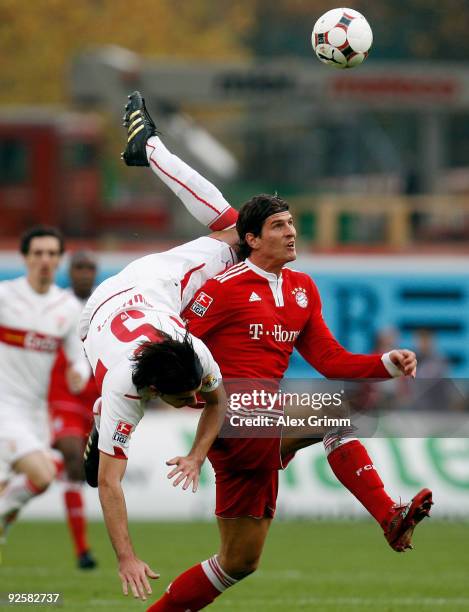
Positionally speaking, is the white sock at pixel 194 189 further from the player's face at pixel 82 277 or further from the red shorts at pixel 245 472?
the player's face at pixel 82 277

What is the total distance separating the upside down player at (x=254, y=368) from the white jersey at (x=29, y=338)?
409 cm

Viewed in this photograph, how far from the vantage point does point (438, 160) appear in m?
27.6

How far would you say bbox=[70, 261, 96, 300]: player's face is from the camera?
42.3 feet

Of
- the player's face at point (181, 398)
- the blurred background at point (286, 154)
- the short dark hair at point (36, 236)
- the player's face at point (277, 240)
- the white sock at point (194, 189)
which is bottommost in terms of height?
the player's face at point (181, 398)

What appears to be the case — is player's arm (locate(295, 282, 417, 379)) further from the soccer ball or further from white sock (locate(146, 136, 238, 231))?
the soccer ball

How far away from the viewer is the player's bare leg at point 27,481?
11867 millimetres

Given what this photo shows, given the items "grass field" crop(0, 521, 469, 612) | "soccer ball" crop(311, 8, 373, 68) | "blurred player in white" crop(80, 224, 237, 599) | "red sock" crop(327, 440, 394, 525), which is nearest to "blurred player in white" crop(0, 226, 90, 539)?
"grass field" crop(0, 521, 469, 612)

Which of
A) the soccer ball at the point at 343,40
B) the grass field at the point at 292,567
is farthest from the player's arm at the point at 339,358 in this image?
the grass field at the point at 292,567

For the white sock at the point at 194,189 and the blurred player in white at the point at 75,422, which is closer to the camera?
the white sock at the point at 194,189

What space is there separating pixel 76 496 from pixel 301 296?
4818mm

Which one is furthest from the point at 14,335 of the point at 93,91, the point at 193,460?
the point at 93,91

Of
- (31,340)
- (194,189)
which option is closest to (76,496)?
(31,340)

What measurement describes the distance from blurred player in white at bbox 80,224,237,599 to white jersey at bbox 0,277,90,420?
418 cm

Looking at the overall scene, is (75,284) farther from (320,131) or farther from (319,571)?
(320,131)
